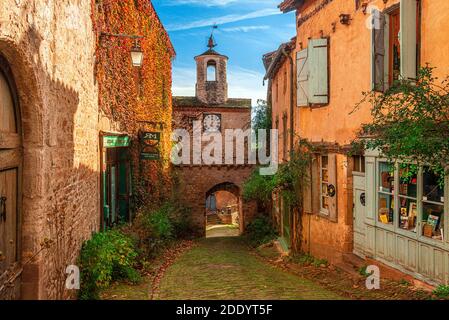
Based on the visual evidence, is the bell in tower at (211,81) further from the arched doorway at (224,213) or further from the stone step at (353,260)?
the stone step at (353,260)

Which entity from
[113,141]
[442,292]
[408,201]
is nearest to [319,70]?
[408,201]

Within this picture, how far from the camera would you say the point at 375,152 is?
8.29 metres

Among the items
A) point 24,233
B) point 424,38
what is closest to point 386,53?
point 424,38

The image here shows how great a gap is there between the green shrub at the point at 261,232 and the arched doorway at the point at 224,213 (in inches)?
145

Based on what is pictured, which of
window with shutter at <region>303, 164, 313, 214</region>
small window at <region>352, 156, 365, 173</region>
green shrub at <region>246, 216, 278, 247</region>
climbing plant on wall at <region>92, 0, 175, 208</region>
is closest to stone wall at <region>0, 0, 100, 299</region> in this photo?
climbing plant on wall at <region>92, 0, 175, 208</region>

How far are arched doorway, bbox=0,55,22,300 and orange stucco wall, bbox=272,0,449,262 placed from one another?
18.1ft

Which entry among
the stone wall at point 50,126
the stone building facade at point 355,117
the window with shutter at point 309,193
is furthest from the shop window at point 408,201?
the stone wall at point 50,126

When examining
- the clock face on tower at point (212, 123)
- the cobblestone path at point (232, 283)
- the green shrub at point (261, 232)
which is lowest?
the green shrub at point (261, 232)

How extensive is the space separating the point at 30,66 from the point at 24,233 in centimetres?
183

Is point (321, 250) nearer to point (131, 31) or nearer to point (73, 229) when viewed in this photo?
point (73, 229)

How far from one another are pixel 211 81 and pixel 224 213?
1592 centimetres

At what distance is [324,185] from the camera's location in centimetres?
1097

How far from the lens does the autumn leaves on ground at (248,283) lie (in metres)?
7.16

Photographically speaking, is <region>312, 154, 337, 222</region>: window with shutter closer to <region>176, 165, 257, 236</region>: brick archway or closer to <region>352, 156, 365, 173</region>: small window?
<region>352, 156, 365, 173</region>: small window
